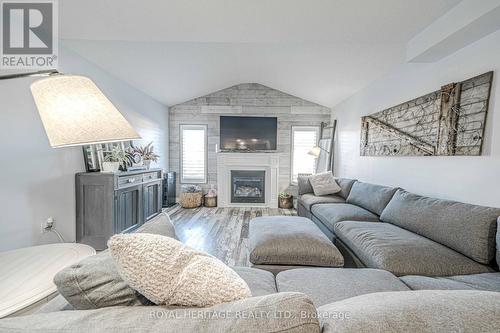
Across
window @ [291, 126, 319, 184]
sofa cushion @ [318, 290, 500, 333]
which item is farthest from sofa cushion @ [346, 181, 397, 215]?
sofa cushion @ [318, 290, 500, 333]

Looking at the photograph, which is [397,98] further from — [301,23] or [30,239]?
[30,239]

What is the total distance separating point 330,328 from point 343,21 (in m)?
→ 2.31

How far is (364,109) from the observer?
13.5ft

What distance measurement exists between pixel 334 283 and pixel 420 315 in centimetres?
79

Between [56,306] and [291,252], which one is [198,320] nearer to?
[56,306]

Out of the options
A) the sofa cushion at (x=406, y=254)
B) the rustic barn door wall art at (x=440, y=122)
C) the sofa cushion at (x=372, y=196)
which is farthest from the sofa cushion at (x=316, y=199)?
the sofa cushion at (x=406, y=254)

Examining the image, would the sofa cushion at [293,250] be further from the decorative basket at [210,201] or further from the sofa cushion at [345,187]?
the decorative basket at [210,201]

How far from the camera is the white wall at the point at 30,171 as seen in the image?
209 centimetres

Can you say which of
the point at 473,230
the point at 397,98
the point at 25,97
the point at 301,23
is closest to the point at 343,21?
the point at 301,23

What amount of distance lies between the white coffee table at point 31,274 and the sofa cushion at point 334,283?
1.09 meters

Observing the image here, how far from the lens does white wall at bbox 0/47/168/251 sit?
82.4 inches

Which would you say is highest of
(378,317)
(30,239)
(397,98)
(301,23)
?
(301,23)

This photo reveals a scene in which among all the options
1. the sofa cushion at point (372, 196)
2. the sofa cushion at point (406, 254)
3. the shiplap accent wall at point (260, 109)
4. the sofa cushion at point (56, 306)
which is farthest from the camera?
the shiplap accent wall at point (260, 109)

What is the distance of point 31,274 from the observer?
110cm
